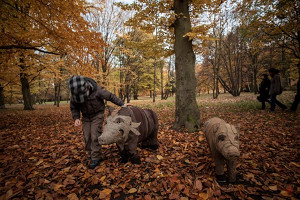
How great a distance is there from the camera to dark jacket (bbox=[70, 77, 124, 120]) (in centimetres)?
305

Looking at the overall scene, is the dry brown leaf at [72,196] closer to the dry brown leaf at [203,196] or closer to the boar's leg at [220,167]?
the dry brown leaf at [203,196]

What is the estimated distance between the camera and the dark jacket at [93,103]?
120 inches

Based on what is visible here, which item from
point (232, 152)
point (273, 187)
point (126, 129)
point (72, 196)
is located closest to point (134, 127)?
point (126, 129)

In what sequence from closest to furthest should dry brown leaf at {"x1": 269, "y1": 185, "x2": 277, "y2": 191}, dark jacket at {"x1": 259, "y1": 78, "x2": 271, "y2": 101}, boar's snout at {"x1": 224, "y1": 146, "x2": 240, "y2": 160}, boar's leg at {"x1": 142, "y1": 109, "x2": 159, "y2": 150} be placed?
1. boar's snout at {"x1": 224, "y1": 146, "x2": 240, "y2": 160}
2. dry brown leaf at {"x1": 269, "y1": 185, "x2": 277, "y2": 191}
3. boar's leg at {"x1": 142, "y1": 109, "x2": 159, "y2": 150}
4. dark jacket at {"x1": 259, "y1": 78, "x2": 271, "y2": 101}

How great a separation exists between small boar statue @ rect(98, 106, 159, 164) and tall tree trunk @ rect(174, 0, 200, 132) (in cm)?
220

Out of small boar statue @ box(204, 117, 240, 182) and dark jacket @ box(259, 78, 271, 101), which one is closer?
small boar statue @ box(204, 117, 240, 182)

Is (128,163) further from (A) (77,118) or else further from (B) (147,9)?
(B) (147,9)

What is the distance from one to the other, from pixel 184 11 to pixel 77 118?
5335 mm

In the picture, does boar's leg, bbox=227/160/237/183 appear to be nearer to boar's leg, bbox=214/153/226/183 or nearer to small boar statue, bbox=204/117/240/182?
small boar statue, bbox=204/117/240/182

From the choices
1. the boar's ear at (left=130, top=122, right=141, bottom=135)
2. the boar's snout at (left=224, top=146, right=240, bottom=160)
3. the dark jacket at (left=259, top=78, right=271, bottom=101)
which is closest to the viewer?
the boar's snout at (left=224, top=146, right=240, bottom=160)

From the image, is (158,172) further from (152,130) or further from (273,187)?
(273,187)

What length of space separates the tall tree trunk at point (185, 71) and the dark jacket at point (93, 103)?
2971 mm

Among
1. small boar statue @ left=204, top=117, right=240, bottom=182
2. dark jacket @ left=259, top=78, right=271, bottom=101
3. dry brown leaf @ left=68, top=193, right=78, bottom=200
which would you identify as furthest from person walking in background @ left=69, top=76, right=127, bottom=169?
dark jacket @ left=259, top=78, right=271, bottom=101

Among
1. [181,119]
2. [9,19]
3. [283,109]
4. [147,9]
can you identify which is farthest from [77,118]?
[283,109]
